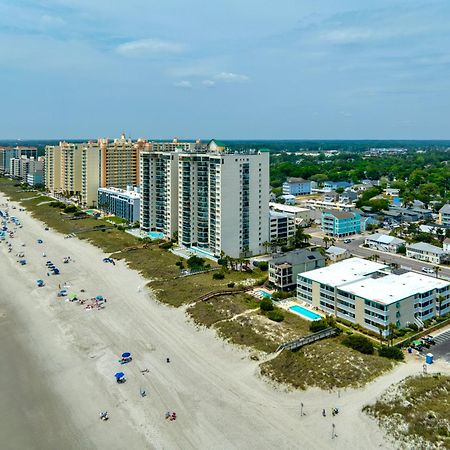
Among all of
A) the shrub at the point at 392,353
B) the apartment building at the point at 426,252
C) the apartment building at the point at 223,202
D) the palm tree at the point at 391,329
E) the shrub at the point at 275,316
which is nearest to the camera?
the shrub at the point at 392,353

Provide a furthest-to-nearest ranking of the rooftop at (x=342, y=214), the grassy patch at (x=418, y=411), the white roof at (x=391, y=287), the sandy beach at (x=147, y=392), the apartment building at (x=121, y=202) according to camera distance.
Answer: the apartment building at (x=121, y=202)
the rooftop at (x=342, y=214)
the white roof at (x=391, y=287)
the sandy beach at (x=147, y=392)
the grassy patch at (x=418, y=411)

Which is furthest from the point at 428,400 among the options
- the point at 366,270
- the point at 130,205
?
the point at 130,205

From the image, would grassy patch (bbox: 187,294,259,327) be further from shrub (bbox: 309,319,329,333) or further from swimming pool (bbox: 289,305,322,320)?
shrub (bbox: 309,319,329,333)

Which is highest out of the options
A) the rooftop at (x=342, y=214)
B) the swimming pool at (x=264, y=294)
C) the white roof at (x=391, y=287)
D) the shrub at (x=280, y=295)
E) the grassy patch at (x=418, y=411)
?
the rooftop at (x=342, y=214)

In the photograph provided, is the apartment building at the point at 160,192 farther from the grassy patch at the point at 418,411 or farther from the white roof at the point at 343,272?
the grassy patch at the point at 418,411

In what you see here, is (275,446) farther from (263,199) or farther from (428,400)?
(263,199)

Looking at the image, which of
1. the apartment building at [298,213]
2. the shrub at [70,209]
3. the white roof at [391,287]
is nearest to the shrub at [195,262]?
the white roof at [391,287]

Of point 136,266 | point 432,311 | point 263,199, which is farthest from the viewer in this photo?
point 263,199

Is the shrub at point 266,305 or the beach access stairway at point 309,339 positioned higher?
the shrub at point 266,305
